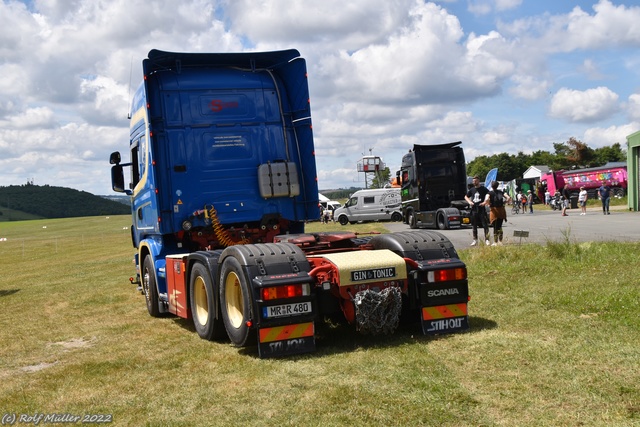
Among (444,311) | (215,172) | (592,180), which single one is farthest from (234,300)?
(592,180)

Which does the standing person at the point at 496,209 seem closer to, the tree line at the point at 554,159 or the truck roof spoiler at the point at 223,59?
the truck roof spoiler at the point at 223,59

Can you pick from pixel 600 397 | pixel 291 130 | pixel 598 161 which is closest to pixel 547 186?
pixel 598 161

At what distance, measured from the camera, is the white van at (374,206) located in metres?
47.5

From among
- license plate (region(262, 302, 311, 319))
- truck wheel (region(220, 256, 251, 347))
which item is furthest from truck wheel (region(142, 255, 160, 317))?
license plate (region(262, 302, 311, 319))

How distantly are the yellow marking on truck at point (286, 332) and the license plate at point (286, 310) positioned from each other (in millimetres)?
130

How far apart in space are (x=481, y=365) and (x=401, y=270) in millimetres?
1446

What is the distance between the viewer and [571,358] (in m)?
6.04

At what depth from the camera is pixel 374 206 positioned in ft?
158

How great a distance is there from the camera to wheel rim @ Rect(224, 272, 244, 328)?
7.38m

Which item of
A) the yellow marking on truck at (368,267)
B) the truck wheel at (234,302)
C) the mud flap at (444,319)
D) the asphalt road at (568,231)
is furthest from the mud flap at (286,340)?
the asphalt road at (568,231)

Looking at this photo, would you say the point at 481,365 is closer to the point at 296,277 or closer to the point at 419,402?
the point at 419,402

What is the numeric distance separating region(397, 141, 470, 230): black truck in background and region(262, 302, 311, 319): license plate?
72.3 feet

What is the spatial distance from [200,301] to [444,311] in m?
2.94

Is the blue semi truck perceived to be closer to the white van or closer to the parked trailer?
the white van
